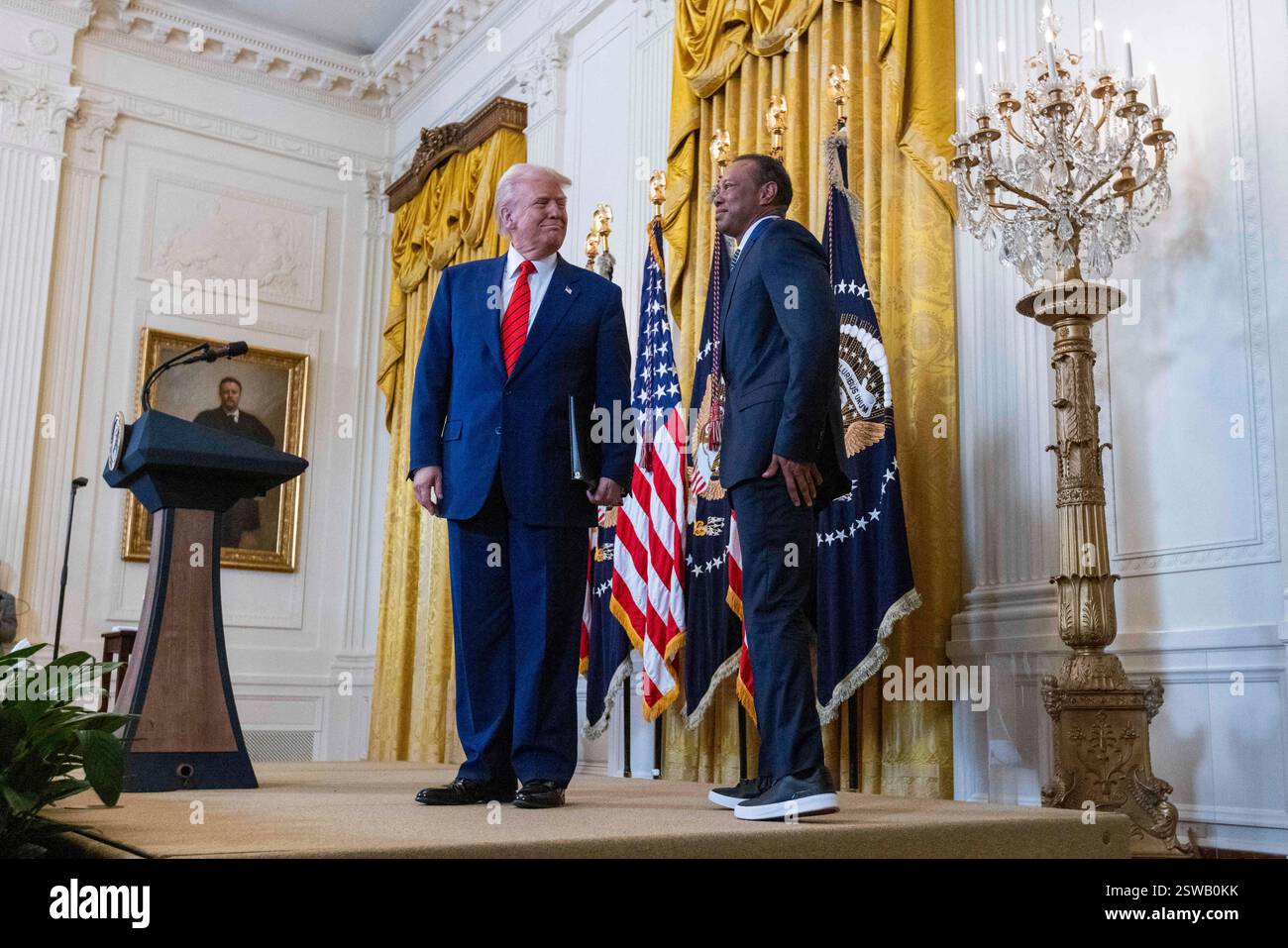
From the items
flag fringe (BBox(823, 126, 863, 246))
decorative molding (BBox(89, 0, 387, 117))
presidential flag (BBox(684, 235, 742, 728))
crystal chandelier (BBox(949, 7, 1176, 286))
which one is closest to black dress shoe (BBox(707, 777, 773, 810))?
presidential flag (BBox(684, 235, 742, 728))

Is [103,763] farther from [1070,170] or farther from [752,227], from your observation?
[1070,170]

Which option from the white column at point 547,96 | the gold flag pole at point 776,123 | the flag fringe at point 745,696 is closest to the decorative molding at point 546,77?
the white column at point 547,96

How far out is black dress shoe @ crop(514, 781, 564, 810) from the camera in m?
2.82

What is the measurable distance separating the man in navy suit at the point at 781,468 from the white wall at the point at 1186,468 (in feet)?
4.12

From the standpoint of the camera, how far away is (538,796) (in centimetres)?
283

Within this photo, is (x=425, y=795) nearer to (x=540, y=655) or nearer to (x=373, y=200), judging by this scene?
(x=540, y=655)

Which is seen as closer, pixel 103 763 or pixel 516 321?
pixel 103 763

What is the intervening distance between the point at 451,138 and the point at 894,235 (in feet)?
14.6

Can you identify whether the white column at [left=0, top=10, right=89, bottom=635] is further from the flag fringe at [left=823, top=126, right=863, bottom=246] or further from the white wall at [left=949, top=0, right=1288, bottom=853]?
the white wall at [left=949, top=0, right=1288, bottom=853]

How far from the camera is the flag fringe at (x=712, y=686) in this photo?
15.0 feet

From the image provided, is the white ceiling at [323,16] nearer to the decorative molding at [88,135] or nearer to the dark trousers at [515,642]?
→ the decorative molding at [88,135]

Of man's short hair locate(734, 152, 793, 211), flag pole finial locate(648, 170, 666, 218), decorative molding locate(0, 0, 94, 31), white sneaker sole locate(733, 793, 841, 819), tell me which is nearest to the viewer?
white sneaker sole locate(733, 793, 841, 819)

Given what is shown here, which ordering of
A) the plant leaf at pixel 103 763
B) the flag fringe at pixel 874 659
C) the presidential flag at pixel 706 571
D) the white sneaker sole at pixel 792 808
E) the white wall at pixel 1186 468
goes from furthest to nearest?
the presidential flag at pixel 706 571, the flag fringe at pixel 874 659, the white wall at pixel 1186 468, the white sneaker sole at pixel 792 808, the plant leaf at pixel 103 763

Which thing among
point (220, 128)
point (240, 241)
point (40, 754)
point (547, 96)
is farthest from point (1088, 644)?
point (220, 128)
